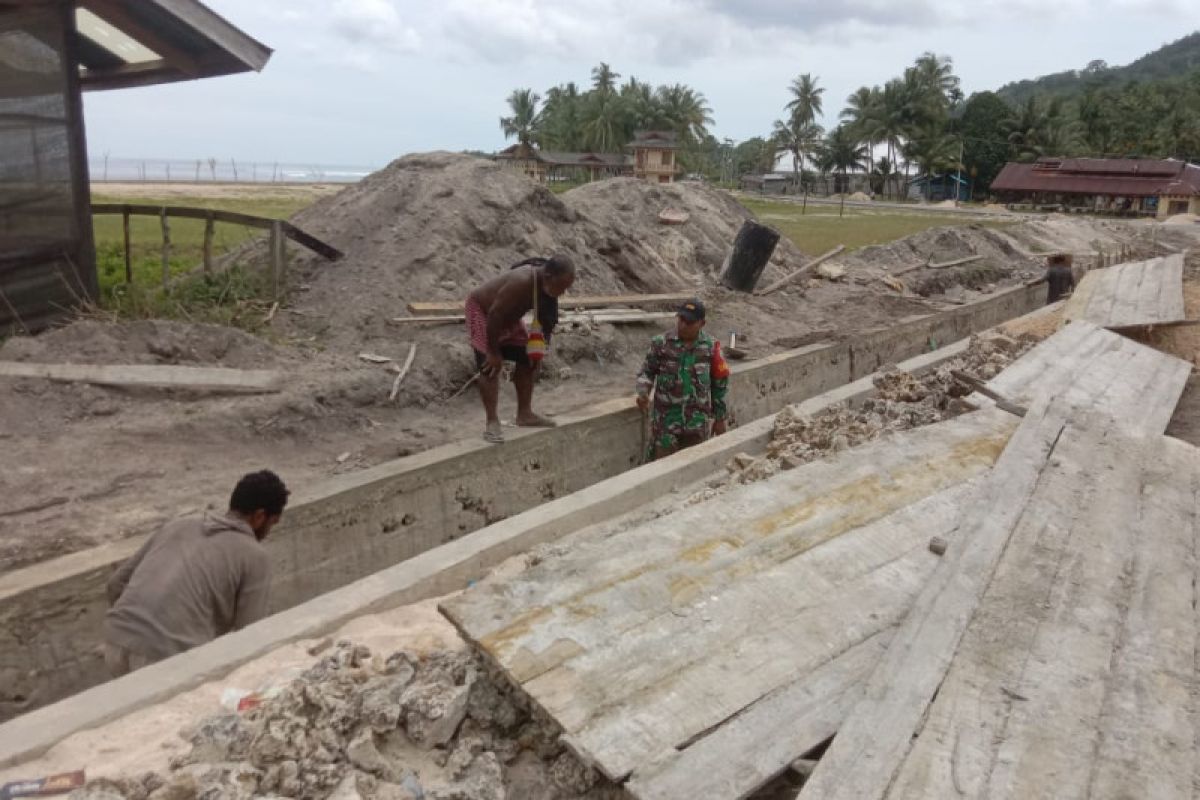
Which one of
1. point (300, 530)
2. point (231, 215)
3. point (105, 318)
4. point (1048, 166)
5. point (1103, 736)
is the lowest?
point (300, 530)

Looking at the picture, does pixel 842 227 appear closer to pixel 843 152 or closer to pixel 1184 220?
pixel 1184 220

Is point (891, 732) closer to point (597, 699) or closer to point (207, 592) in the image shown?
point (597, 699)

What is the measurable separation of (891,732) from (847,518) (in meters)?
1.60

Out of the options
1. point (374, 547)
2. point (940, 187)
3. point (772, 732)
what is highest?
point (940, 187)

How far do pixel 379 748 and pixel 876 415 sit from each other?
4798 millimetres

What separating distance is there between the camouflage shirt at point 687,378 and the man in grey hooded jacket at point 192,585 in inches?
126

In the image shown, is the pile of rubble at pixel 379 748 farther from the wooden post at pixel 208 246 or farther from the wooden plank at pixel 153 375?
the wooden post at pixel 208 246

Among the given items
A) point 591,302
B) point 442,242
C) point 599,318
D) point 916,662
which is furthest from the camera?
point 591,302

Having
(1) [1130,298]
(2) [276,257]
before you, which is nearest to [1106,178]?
(1) [1130,298]

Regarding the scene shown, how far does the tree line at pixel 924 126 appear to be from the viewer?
62.5m

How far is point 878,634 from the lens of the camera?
287cm

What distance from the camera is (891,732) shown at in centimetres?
227

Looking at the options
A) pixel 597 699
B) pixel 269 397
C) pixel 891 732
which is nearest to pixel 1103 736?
pixel 891 732

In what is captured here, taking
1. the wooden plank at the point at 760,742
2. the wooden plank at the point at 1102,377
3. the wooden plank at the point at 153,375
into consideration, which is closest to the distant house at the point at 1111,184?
the wooden plank at the point at 1102,377
